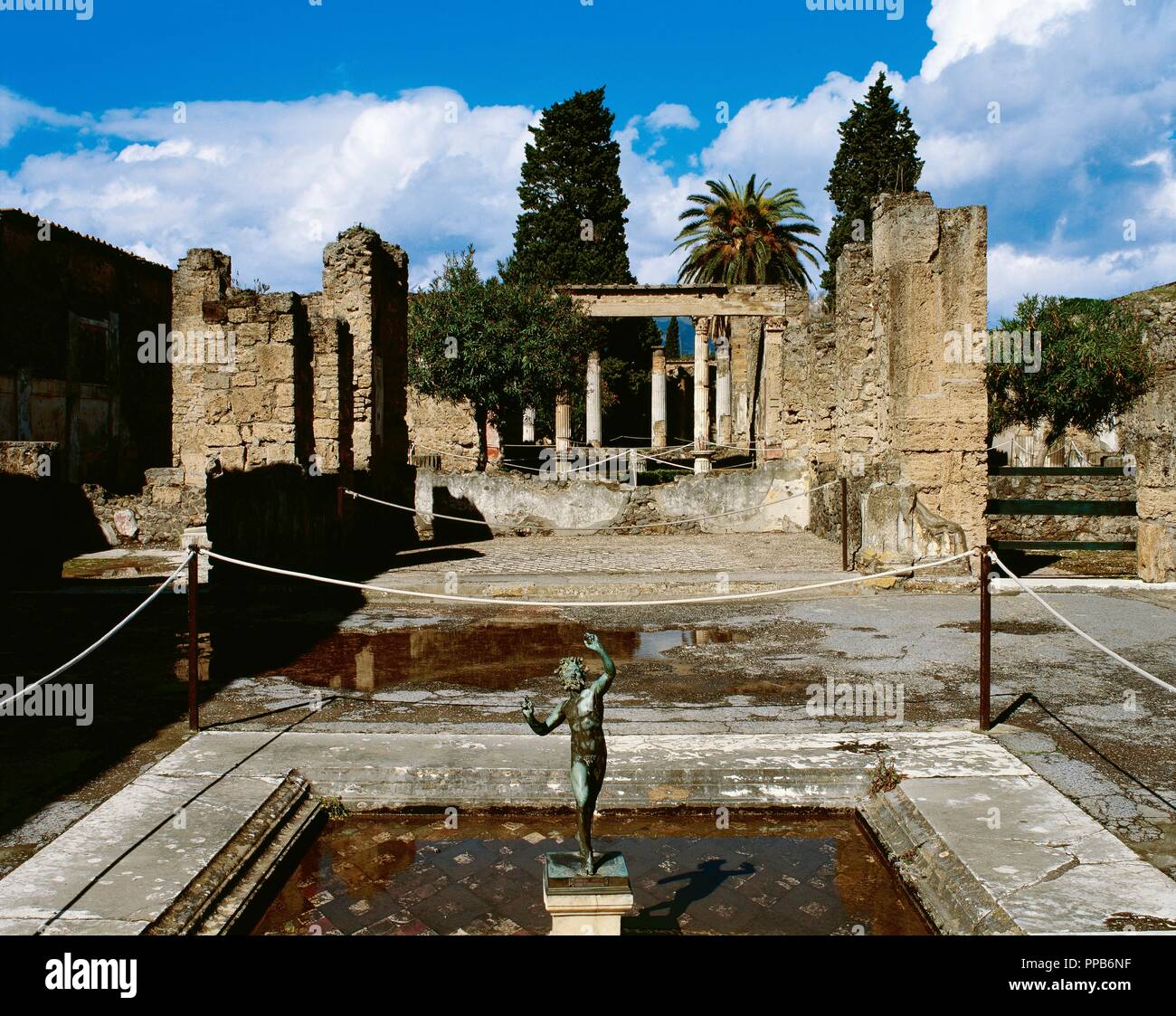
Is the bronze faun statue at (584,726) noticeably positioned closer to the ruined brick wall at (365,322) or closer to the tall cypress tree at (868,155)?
the ruined brick wall at (365,322)

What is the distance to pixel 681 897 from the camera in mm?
3877

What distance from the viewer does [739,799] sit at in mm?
4711

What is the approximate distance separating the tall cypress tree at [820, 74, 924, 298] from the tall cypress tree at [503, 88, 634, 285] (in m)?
7.87

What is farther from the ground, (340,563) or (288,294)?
(288,294)

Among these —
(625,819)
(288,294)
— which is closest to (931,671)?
(625,819)

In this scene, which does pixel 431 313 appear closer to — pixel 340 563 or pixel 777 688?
pixel 340 563

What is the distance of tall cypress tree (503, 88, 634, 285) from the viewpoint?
3612 centimetres

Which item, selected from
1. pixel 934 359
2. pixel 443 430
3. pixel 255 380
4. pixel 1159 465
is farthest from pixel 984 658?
pixel 443 430

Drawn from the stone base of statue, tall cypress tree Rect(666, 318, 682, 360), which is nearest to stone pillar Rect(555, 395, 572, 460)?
tall cypress tree Rect(666, 318, 682, 360)

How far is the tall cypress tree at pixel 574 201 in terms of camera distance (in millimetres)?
36125

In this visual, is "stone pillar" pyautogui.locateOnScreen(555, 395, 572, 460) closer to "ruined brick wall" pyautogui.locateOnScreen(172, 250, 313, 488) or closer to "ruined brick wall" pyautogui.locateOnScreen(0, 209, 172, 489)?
"ruined brick wall" pyautogui.locateOnScreen(0, 209, 172, 489)

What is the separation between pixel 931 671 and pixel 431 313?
21394mm

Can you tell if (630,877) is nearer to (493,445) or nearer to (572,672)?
(572,672)

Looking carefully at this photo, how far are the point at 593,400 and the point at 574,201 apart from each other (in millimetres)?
7526
